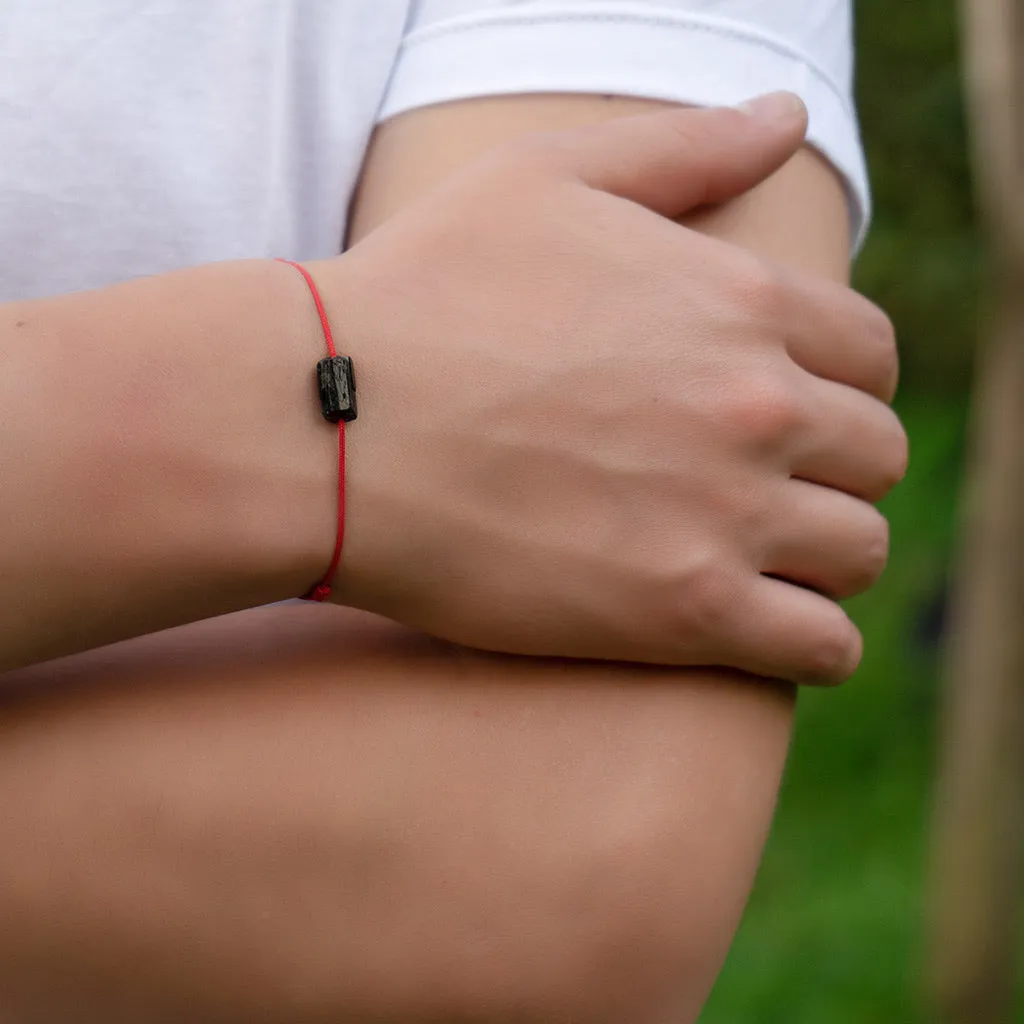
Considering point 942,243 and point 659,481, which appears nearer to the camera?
point 659,481

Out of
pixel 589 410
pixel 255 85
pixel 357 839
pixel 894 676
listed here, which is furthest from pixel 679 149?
pixel 894 676

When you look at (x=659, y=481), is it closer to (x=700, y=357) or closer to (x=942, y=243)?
(x=700, y=357)

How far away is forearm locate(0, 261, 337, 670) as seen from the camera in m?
0.64

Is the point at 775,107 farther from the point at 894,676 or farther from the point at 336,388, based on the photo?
the point at 894,676

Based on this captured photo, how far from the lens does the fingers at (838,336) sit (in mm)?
780

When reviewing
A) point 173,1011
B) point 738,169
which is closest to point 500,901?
point 173,1011

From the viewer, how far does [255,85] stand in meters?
0.81

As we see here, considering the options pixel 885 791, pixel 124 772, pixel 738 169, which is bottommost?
pixel 885 791

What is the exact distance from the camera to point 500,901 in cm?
68

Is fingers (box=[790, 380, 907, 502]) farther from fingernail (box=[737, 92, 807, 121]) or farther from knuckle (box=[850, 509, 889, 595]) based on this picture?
fingernail (box=[737, 92, 807, 121])

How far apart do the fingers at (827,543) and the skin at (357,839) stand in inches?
4.5

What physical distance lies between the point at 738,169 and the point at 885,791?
3.14 m

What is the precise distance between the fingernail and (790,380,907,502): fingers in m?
0.16

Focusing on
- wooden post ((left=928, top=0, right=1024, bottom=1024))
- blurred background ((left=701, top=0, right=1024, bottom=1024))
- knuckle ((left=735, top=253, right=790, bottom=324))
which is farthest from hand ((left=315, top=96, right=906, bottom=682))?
blurred background ((left=701, top=0, right=1024, bottom=1024))
